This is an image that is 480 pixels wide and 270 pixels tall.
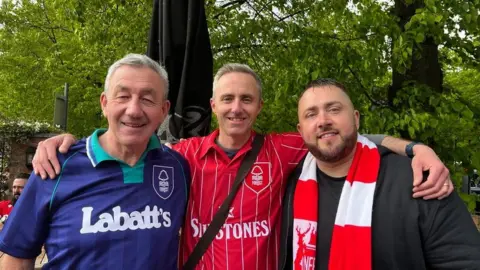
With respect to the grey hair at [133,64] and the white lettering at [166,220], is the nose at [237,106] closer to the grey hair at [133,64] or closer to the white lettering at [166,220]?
the grey hair at [133,64]

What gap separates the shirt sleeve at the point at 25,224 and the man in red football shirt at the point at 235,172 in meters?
0.25

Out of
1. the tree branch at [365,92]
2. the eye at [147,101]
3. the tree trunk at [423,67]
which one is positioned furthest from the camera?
the tree trunk at [423,67]

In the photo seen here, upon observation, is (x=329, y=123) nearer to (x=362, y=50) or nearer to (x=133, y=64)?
(x=133, y=64)

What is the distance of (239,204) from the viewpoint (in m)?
2.34

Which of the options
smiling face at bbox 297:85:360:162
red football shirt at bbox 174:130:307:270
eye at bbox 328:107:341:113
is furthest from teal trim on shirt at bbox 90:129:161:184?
eye at bbox 328:107:341:113

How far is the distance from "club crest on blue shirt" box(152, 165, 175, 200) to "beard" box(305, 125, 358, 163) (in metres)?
0.76

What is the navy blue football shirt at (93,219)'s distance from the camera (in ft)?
6.13

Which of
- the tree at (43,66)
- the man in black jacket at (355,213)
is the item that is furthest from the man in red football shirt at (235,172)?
the tree at (43,66)

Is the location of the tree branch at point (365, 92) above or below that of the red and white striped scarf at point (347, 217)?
above

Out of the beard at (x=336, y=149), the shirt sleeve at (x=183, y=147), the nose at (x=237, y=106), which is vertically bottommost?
the beard at (x=336, y=149)

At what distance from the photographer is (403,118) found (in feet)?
13.0

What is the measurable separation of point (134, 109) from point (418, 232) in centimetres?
142

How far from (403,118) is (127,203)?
9.57 feet

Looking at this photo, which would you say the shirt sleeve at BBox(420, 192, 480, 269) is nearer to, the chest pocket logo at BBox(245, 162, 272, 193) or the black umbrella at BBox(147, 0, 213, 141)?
the chest pocket logo at BBox(245, 162, 272, 193)
